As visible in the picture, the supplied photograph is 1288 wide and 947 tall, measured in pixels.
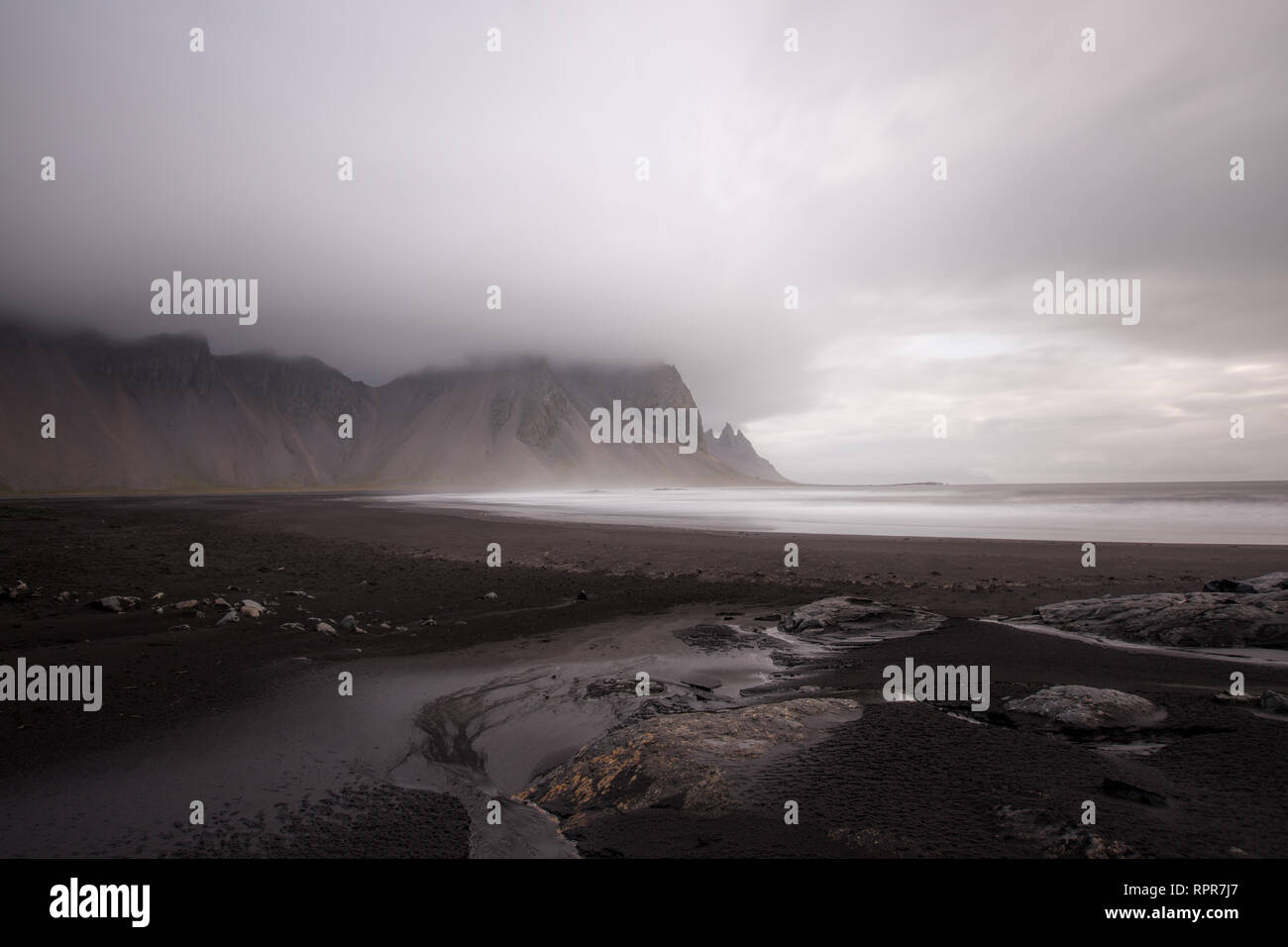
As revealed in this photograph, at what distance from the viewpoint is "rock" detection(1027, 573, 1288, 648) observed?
8.43m

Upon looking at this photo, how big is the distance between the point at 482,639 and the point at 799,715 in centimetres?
649

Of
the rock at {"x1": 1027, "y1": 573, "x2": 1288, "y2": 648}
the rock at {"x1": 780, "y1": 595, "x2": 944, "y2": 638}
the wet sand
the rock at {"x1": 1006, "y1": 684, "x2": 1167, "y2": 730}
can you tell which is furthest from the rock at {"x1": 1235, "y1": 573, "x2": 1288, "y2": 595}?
the rock at {"x1": 1006, "y1": 684, "x2": 1167, "y2": 730}

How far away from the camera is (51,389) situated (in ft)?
614

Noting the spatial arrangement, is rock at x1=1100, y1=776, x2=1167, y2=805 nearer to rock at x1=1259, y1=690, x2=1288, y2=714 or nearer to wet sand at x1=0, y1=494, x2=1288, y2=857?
wet sand at x1=0, y1=494, x2=1288, y2=857

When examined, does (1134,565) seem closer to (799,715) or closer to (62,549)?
(799,715)

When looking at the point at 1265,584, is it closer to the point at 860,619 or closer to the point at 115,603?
the point at 860,619

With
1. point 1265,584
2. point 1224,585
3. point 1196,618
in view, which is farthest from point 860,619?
point 1265,584

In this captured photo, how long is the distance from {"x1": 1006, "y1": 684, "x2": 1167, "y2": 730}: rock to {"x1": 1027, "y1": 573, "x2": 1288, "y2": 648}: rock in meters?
3.86

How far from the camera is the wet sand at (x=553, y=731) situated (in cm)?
399

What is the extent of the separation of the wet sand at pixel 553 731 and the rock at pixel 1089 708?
22 cm

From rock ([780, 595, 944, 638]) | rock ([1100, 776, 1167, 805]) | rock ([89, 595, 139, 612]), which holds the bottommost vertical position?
rock ([780, 595, 944, 638])

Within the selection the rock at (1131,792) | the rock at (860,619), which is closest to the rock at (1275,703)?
the rock at (1131,792)
